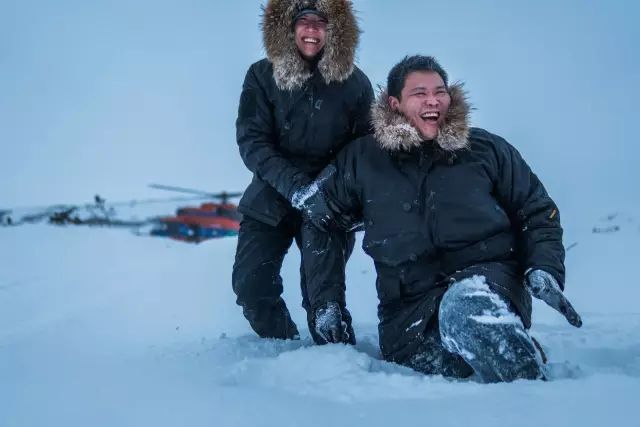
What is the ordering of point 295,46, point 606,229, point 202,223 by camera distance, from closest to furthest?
point 295,46, point 606,229, point 202,223

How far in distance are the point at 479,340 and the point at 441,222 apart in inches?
20.5

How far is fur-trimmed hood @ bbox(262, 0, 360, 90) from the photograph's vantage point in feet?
8.84

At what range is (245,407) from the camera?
4.79 feet

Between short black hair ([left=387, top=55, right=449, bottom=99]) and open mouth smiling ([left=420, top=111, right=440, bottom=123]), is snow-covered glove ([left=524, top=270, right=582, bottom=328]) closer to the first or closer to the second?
open mouth smiling ([left=420, top=111, right=440, bottom=123])

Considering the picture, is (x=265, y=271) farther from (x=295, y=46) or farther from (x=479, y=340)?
(x=479, y=340)

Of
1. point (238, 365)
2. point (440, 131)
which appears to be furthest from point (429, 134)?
point (238, 365)

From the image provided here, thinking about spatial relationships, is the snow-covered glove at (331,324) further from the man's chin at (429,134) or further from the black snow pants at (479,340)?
the man's chin at (429,134)

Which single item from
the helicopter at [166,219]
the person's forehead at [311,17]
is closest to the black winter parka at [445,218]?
the person's forehead at [311,17]

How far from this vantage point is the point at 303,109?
2729 millimetres

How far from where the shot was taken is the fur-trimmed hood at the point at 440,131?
222cm

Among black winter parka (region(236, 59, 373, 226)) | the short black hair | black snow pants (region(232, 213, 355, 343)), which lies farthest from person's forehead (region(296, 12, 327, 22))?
black snow pants (region(232, 213, 355, 343))

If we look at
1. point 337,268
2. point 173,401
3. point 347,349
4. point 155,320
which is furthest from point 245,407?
point 155,320

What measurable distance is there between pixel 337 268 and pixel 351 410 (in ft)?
4.02

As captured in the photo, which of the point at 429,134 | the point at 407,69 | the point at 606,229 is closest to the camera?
the point at 429,134
